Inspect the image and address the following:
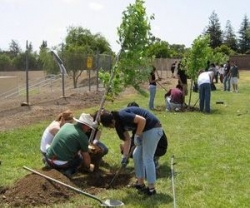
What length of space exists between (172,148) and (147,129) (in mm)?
A: 3878

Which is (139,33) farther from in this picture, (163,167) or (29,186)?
(29,186)

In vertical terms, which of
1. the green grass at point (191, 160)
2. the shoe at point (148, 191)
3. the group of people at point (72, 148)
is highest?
the group of people at point (72, 148)

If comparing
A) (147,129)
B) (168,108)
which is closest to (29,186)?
(147,129)

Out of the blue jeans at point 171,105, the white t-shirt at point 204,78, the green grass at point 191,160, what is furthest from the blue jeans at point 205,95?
the green grass at point 191,160

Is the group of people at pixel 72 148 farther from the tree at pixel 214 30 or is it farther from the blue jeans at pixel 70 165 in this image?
the tree at pixel 214 30

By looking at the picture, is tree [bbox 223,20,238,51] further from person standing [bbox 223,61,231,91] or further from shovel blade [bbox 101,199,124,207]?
shovel blade [bbox 101,199,124,207]

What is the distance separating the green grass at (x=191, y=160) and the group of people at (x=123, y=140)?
442 millimetres

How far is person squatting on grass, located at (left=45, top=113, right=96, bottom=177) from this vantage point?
7.38 metres

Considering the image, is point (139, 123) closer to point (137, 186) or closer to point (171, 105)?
point (137, 186)

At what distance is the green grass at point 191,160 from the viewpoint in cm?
680

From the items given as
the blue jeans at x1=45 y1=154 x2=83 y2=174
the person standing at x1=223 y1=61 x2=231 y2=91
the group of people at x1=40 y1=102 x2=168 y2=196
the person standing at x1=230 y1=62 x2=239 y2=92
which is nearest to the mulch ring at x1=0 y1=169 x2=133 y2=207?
the blue jeans at x1=45 y1=154 x2=83 y2=174

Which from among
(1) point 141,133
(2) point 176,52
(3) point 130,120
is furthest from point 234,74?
(2) point 176,52

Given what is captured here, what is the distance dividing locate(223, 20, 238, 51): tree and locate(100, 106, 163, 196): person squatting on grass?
101 meters

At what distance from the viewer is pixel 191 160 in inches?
367
